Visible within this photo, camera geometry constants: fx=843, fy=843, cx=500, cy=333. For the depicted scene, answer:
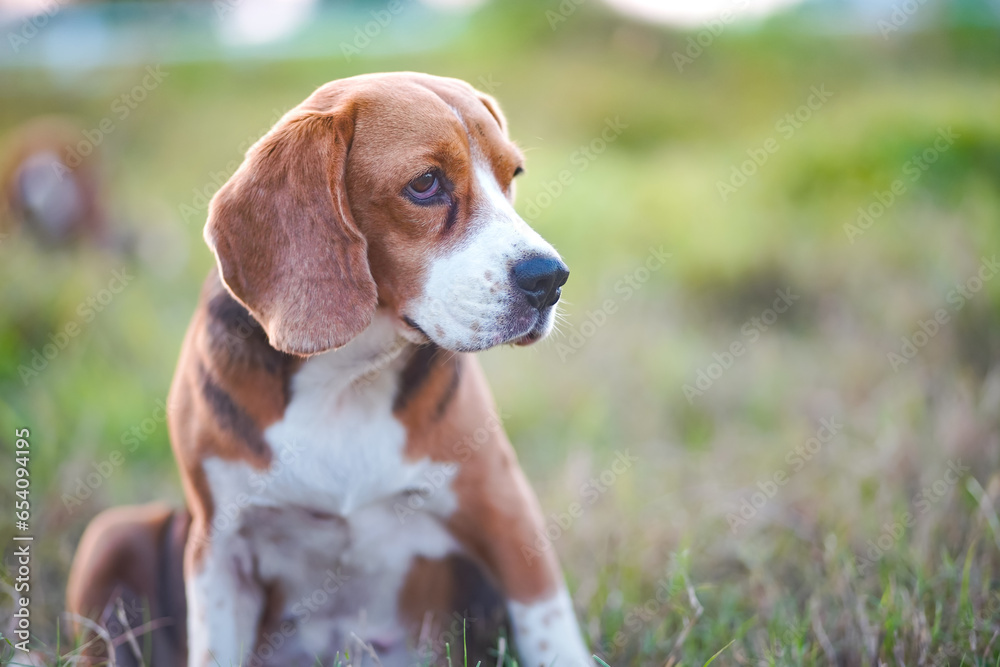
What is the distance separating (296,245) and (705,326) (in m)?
3.63

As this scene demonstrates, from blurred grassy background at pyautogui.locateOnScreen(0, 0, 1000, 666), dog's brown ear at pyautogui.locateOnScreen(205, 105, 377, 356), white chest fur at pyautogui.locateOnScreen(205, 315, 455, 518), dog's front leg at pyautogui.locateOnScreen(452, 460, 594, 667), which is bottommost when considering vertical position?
blurred grassy background at pyautogui.locateOnScreen(0, 0, 1000, 666)

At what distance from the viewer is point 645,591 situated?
112 inches

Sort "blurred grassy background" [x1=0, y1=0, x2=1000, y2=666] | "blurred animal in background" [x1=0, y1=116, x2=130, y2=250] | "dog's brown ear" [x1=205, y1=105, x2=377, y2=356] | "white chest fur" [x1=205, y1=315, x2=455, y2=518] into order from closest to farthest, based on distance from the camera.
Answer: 1. "dog's brown ear" [x1=205, y1=105, x2=377, y2=356]
2. "white chest fur" [x1=205, y1=315, x2=455, y2=518]
3. "blurred grassy background" [x1=0, y1=0, x2=1000, y2=666]
4. "blurred animal in background" [x1=0, y1=116, x2=130, y2=250]

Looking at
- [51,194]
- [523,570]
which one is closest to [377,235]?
[523,570]

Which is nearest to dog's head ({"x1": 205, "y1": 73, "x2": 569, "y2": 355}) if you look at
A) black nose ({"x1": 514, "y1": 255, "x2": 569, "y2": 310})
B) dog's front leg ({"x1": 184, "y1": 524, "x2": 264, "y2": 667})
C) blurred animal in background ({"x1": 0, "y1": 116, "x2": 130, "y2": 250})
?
black nose ({"x1": 514, "y1": 255, "x2": 569, "y2": 310})

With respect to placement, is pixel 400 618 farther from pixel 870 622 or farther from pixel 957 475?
pixel 957 475

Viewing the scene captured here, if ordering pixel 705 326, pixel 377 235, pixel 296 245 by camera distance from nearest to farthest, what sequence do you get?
1. pixel 296 245
2. pixel 377 235
3. pixel 705 326

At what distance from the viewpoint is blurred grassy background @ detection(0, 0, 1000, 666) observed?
9.01 ft

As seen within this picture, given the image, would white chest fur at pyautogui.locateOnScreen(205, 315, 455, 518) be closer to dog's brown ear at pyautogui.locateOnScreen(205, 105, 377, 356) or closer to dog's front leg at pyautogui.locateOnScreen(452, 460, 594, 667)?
dog's front leg at pyautogui.locateOnScreen(452, 460, 594, 667)

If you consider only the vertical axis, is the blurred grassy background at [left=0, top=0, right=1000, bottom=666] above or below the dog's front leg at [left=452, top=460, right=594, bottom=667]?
below

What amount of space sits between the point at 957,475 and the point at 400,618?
2173mm

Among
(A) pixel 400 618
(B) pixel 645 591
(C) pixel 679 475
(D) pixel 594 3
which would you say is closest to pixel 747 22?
(D) pixel 594 3

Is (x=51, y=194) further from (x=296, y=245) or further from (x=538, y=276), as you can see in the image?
(x=538, y=276)

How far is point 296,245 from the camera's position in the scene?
6.36ft
